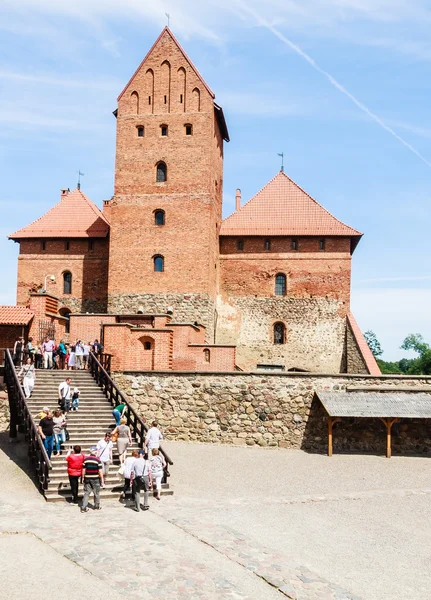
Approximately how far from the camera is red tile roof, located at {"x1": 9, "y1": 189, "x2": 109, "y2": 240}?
3403 centimetres

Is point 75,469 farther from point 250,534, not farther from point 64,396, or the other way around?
point 64,396

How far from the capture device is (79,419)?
736 inches

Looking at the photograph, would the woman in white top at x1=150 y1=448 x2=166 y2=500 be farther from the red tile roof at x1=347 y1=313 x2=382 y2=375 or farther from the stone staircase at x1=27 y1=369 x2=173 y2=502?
the red tile roof at x1=347 y1=313 x2=382 y2=375

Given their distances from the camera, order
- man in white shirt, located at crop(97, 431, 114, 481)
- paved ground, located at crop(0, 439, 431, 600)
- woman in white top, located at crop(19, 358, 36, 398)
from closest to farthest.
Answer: paved ground, located at crop(0, 439, 431, 600), man in white shirt, located at crop(97, 431, 114, 481), woman in white top, located at crop(19, 358, 36, 398)

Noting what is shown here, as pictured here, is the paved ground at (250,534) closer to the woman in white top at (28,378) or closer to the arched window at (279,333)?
the woman in white top at (28,378)

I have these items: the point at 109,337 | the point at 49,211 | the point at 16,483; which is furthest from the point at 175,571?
the point at 49,211

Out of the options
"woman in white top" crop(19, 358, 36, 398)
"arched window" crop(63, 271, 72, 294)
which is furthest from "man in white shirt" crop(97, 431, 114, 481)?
"arched window" crop(63, 271, 72, 294)

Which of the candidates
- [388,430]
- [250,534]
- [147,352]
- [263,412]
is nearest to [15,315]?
[147,352]

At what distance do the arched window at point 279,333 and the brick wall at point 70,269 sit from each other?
8556mm

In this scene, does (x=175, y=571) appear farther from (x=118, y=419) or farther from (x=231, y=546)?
(x=118, y=419)

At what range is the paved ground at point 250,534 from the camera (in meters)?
9.70

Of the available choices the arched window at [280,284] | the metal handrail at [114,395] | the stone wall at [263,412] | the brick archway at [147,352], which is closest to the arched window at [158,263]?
the arched window at [280,284]

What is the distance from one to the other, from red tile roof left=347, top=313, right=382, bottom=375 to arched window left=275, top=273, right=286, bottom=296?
349cm

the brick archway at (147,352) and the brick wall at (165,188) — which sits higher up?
the brick wall at (165,188)
